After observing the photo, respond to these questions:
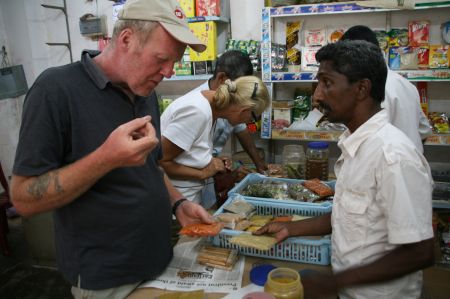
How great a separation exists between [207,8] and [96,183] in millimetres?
2625

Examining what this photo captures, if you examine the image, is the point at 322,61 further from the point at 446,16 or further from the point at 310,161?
the point at 446,16

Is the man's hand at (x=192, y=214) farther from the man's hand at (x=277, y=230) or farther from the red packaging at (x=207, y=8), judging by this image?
the red packaging at (x=207, y=8)

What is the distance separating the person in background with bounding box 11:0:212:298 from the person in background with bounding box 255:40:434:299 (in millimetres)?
569

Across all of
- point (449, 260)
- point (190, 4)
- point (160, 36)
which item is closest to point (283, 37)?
point (190, 4)

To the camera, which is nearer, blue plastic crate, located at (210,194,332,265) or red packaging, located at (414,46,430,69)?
blue plastic crate, located at (210,194,332,265)

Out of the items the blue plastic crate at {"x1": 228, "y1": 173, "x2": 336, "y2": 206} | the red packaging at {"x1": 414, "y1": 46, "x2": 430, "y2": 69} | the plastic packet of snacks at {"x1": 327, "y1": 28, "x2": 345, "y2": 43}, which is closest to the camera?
the blue plastic crate at {"x1": 228, "y1": 173, "x2": 336, "y2": 206}

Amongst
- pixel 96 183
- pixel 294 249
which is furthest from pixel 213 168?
pixel 96 183

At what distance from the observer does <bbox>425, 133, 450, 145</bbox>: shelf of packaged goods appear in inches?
112

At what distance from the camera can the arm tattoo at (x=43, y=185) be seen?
42.4 inches

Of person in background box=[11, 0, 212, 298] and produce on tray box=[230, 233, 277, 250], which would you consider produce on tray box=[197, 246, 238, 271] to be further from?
person in background box=[11, 0, 212, 298]

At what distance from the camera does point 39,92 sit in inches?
44.4

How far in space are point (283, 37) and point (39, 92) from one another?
2.96m

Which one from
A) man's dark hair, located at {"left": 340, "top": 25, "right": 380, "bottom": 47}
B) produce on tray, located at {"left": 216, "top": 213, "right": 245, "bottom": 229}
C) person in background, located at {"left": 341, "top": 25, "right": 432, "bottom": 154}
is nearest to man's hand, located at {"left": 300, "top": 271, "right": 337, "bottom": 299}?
produce on tray, located at {"left": 216, "top": 213, "right": 245, "bottom": 229}

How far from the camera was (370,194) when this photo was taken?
1.16 metres
